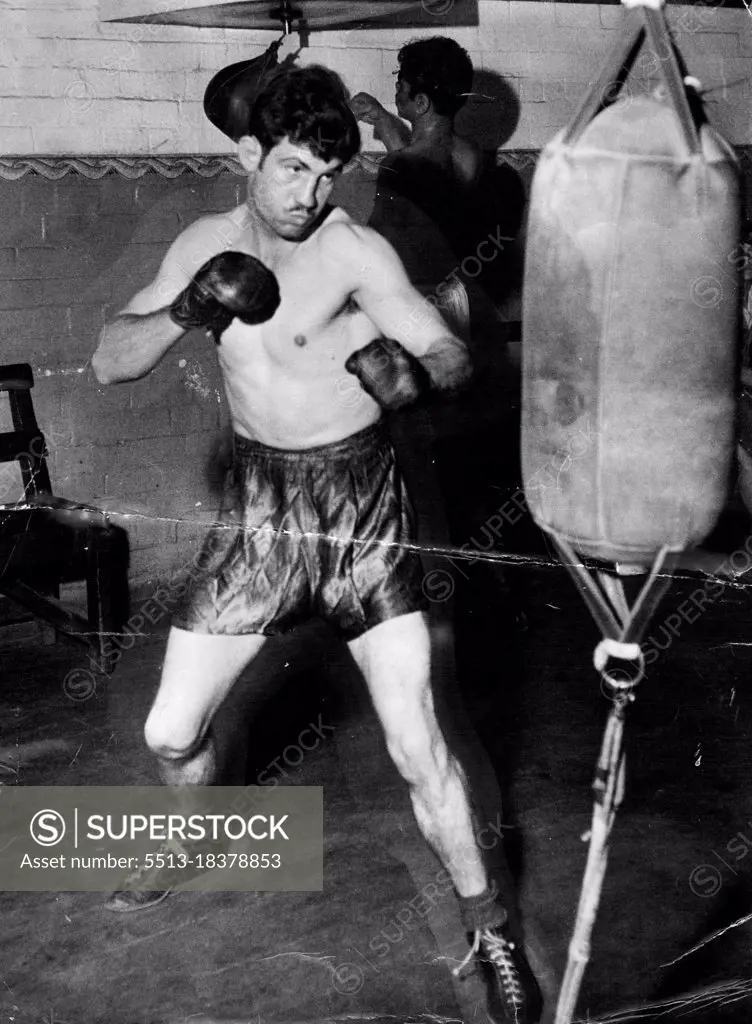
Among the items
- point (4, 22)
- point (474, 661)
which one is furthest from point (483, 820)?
point (4, 22)

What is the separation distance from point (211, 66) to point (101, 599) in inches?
75.1

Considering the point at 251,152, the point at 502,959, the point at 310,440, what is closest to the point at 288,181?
the point at 251,152

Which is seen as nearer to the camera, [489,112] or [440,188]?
[440,188]

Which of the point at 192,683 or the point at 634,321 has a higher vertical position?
the point at 634,321

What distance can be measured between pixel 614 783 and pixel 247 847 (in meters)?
1.23

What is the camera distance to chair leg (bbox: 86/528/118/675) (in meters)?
3.68

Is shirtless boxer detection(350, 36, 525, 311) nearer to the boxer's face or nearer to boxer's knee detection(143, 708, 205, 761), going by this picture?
the boxer's face

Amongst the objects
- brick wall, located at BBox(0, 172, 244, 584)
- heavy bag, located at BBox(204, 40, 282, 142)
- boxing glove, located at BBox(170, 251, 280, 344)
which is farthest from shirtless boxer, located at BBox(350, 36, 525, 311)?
boxing glove, located at BBox(170, 251, 280, 344)

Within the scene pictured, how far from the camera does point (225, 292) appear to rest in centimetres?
210

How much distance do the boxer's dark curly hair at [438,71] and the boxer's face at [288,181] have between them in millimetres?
1940

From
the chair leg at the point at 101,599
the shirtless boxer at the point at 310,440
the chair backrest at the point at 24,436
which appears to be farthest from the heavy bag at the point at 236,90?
the shirtless boxer at the point at 310,440

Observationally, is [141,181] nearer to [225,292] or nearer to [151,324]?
[151,324]

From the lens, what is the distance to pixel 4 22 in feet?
11.8

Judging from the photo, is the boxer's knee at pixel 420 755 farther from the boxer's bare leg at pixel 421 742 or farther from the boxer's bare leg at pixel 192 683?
the boxer's bare leg at pixel 192 683
